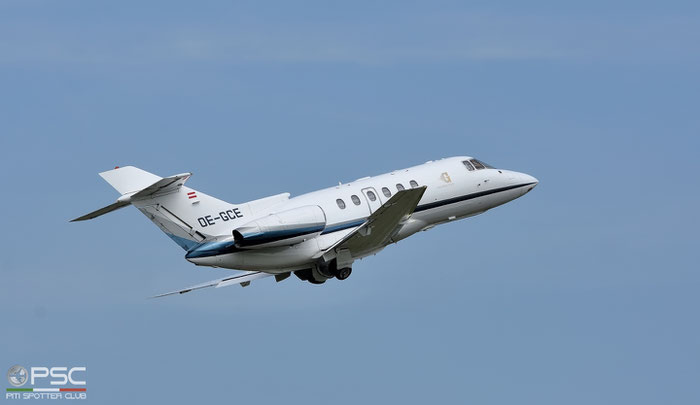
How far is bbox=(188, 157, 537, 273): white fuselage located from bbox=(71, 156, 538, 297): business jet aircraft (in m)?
0.03

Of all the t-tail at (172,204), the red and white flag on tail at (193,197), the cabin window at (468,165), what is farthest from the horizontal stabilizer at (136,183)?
the cabin window at (468,165)

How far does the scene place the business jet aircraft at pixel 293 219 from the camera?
4453 centimetres

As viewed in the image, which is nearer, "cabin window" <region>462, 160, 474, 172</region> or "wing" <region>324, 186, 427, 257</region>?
"wing" <region>324, 186, 427, 257</region>

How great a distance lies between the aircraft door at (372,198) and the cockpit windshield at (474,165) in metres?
4.90

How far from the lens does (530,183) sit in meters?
53.5

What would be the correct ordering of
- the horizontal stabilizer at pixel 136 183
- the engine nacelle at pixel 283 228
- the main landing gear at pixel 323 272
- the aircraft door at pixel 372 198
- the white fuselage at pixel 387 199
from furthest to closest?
the aircraft door at pixel 372 198 → the main landing gear at pixel 323 272 → the white fuselage at pixel 387 199 → the engine nacelle at pixel 283 228 → the horizontal stabilizer at pixel 136 183

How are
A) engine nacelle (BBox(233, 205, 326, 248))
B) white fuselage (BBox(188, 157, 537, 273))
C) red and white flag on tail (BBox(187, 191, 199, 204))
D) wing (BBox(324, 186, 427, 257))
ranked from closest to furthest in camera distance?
1. engine nacelle (BBox(233, 205, 326, 248))
2. wing (BBox(324, 186, 427, 257))
3. red and white flag on tail (BBox(187, 191, 199, 204))
4. white fuselage (BBox(188, 157, 537, 273))

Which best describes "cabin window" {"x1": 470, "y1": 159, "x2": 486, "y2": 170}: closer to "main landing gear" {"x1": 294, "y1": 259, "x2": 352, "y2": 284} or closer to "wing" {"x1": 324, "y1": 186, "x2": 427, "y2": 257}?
"wing" {"x1": 324, "y1": 186, "x2": 427, "y2": 257}

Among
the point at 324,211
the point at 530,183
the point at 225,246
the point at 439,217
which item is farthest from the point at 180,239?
the point at 530,183

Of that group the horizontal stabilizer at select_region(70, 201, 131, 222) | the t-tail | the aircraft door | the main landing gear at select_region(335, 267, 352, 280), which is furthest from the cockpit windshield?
the horizontal stabilizer at select_region(70, 201, 131, 222)

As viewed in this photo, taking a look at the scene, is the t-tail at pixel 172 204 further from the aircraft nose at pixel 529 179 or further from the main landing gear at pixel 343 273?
the aircraft nose at pixel 529 179

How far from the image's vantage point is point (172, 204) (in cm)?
4494

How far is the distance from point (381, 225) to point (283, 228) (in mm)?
3384

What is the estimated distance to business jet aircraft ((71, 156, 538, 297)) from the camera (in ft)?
146
